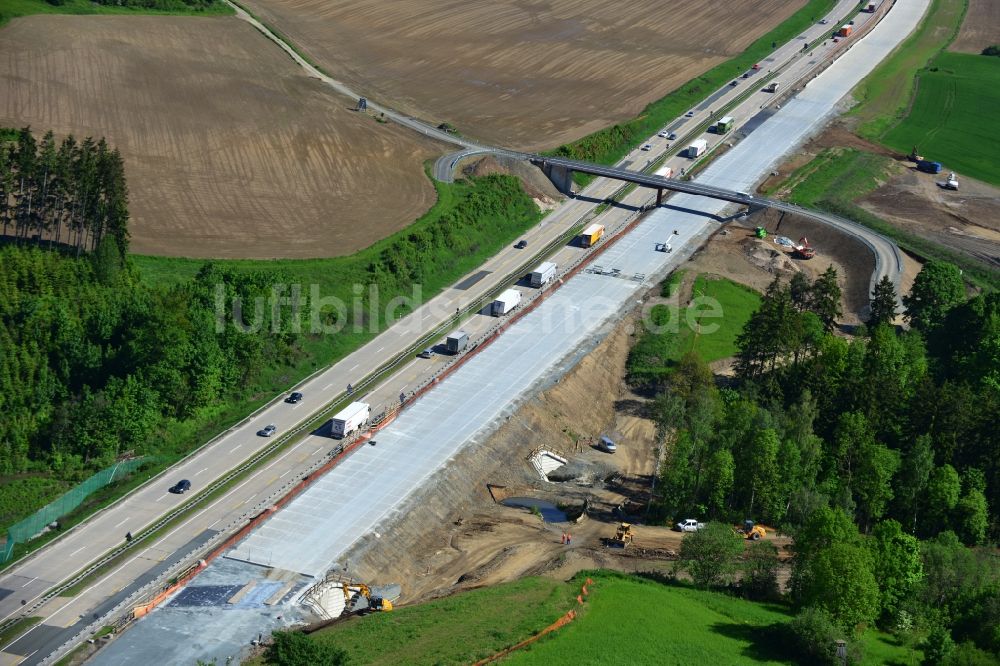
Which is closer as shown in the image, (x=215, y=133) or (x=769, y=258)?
(x=769, y=258)

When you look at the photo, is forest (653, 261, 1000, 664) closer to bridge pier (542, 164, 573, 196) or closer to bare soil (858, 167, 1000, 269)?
bare soil (858, 167, 1000, 269)

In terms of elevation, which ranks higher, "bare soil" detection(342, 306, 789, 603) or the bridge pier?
the bridge pier

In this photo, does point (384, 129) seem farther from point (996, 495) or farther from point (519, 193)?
point (996, 495)

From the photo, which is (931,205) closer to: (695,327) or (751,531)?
(695,327)

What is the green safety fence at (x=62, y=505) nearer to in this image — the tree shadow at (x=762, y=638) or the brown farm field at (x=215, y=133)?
the brown farm field at (x=215, y=133)

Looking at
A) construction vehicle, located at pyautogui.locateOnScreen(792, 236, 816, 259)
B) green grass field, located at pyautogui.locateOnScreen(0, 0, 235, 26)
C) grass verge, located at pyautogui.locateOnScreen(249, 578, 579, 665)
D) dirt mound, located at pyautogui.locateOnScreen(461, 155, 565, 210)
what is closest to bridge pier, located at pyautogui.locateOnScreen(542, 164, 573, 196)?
dirt mound, located at pyautogui.locateOnScreen(461, 155, 565, 210)

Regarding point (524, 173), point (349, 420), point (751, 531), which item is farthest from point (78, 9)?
point (751, 531)

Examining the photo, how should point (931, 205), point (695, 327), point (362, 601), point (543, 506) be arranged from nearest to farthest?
point (362, 601), point (543, 506), point (695, 327), point (931, 205)

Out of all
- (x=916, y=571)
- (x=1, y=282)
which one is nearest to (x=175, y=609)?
(x=1, y=282)
